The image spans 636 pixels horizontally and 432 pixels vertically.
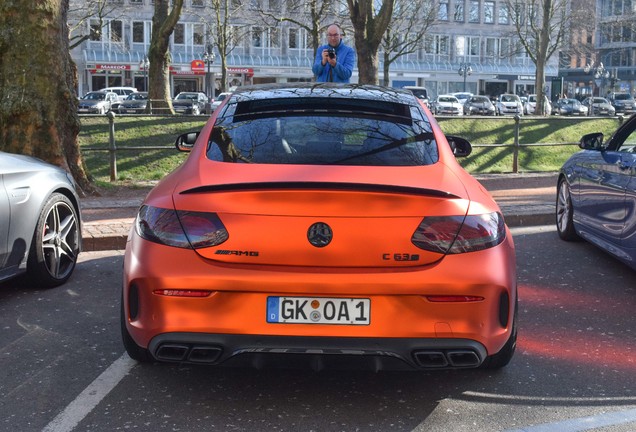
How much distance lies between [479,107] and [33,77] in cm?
4623

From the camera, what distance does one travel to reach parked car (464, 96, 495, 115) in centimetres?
5491

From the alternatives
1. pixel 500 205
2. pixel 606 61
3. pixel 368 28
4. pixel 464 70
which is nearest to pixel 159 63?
pixel 368 28

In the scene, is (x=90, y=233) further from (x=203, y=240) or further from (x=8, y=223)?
(x=203, y=240)

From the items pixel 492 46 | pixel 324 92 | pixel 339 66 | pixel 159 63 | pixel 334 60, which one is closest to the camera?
pixel 324 92

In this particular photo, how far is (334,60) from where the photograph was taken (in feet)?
33.3

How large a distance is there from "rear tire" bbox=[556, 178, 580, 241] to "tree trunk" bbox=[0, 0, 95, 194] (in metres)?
6.37

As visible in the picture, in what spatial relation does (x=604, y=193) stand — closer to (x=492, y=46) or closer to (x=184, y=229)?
(x=184, y=229)

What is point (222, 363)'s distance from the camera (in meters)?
3.90

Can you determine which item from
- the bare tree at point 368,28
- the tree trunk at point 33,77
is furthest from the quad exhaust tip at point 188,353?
the bare tree at point 368,28

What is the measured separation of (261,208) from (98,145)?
15217 millimetres

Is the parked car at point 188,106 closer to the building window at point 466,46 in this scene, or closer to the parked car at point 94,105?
the parked car at point 94,105

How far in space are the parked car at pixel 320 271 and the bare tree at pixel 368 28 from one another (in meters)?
17.3

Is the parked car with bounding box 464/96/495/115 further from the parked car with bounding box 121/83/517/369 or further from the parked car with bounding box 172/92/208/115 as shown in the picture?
the parked car with bounding box 121/83/517/369

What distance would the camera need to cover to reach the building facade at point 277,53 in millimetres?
66875
